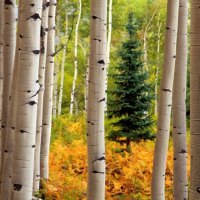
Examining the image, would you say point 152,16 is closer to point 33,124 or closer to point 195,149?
point 33,124

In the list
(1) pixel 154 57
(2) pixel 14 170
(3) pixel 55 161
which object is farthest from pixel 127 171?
(1) pixel 154 57

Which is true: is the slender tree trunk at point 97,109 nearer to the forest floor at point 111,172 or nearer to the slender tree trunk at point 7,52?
the slender tree trunk at point 7,52

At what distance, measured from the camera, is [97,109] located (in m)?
3.87

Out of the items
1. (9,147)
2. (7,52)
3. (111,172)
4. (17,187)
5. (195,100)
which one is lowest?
(111,172)

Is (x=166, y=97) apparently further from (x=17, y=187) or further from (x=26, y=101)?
(x=17, y=187)

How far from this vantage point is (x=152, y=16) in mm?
21359

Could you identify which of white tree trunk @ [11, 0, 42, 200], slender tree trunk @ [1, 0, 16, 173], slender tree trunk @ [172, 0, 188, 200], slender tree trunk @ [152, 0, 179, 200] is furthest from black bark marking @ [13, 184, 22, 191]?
slender tree trunk @ [172, 0, 188, 200]

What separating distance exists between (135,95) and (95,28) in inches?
241

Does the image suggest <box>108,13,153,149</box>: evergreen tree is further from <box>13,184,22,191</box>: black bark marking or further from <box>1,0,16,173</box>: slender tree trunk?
<box>13,184,22,191</box>: black bark marking

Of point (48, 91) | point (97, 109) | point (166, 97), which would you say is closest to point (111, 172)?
point (48, 91)

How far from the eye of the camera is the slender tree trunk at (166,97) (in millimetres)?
4938

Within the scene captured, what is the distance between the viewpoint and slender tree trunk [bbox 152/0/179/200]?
4.94 m

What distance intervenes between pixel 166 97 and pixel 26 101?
2.09 metres

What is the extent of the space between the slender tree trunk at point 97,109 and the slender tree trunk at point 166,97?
4.42 feet
